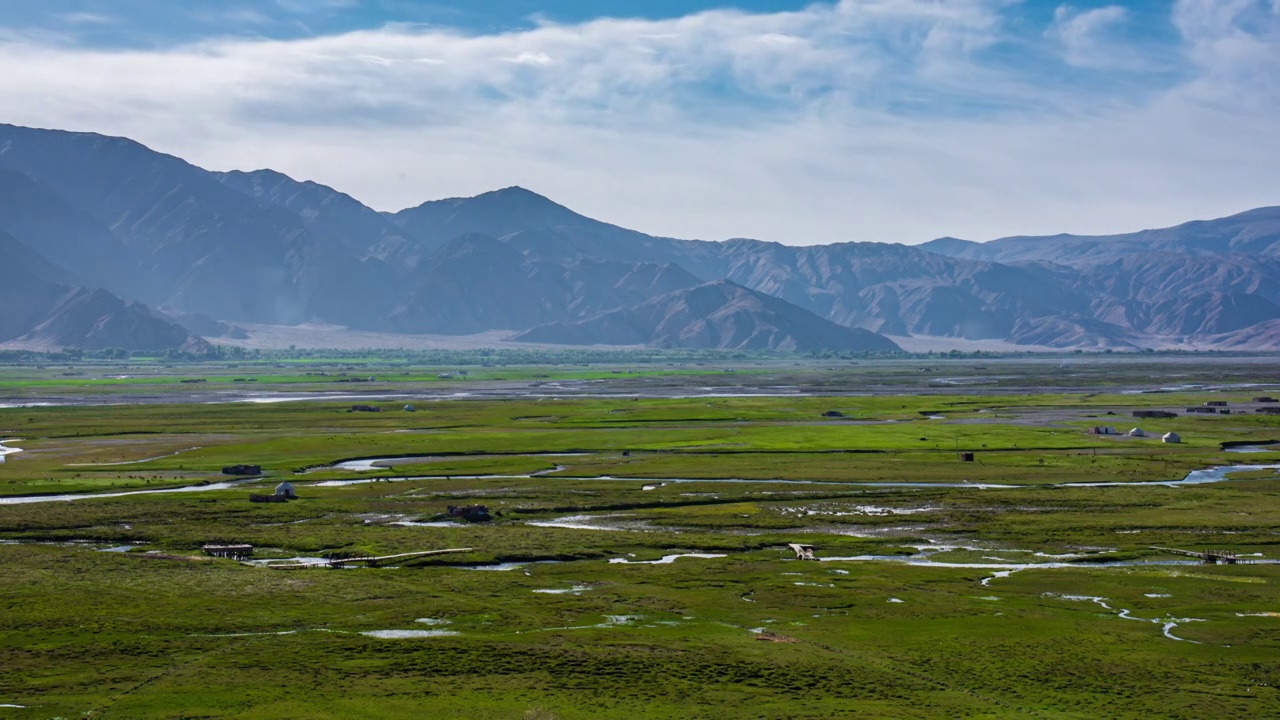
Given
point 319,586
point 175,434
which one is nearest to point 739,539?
point 319,586

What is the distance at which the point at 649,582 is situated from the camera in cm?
4712

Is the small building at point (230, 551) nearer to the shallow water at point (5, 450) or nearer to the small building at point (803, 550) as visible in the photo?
the small building at point (803, 550)

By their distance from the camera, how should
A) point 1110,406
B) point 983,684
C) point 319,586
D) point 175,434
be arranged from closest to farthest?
point 983,684
point 319,586
point 175,434
point 1110,406

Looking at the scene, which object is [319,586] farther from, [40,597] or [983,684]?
[983,684]

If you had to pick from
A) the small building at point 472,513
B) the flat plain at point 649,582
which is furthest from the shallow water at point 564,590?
the small building at point 472,513

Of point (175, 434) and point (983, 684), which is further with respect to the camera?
point (175, 434)

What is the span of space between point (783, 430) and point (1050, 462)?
32162mm

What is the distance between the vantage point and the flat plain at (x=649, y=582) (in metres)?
33.8

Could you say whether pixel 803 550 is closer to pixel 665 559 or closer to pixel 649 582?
pixel 665 559

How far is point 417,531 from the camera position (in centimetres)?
5906

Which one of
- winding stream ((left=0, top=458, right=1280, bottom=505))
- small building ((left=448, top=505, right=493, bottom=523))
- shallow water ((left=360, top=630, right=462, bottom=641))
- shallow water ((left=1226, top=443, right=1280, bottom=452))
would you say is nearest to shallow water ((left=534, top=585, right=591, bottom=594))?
shallow water ((left=360, top=630, right=462, bottom=641))

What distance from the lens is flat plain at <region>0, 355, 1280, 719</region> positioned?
3384 cm

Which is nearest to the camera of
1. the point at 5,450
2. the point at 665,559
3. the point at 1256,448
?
the point at 665,559

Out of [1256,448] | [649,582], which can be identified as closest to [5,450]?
[649,582]
